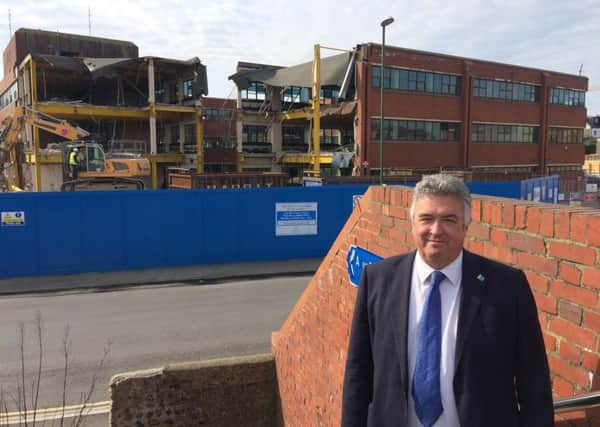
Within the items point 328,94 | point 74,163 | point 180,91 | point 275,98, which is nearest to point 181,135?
point 180,91

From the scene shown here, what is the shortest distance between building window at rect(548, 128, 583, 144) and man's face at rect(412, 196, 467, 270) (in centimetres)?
5171

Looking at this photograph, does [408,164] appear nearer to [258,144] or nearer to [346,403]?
[258,144]

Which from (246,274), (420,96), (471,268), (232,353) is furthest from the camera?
(420,96)

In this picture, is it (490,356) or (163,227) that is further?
(163,227)

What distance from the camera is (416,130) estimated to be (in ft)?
126

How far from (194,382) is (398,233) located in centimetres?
346

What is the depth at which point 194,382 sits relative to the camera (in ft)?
19.5

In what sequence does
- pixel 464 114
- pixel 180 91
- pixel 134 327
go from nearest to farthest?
pixel 134 327 < pixel 464 114 < pixel 180 91

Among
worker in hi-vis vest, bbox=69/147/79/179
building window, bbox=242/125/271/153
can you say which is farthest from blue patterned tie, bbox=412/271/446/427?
building window, bbox=242/125/271/153

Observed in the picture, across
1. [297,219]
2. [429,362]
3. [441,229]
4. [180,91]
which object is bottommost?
[297,219]

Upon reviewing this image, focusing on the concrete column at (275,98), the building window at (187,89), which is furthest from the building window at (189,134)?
the concrete column at (275,98)

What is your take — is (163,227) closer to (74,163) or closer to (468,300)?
(74,163)

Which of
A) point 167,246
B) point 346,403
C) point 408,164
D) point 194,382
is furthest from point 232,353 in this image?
point 408,164

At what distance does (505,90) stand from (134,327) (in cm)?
4231
